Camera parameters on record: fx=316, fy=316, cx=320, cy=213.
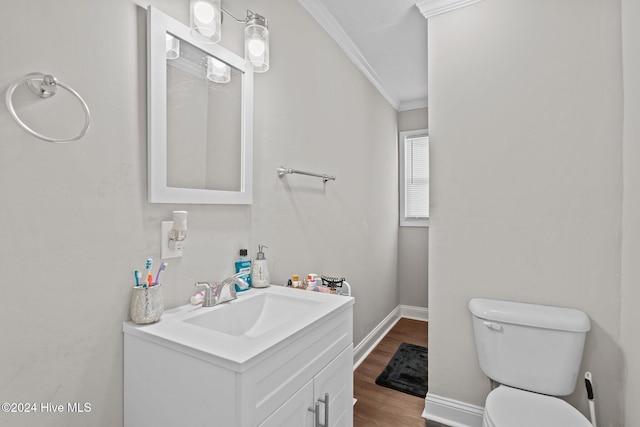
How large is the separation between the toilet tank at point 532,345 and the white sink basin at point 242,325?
79 cm

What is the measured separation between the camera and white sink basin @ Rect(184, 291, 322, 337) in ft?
3.84

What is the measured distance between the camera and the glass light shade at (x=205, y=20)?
110 cm

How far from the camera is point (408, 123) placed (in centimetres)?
370

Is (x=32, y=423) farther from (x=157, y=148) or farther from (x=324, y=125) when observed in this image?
(x=324, y=125)

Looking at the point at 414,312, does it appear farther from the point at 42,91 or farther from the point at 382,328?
the point at 42,91

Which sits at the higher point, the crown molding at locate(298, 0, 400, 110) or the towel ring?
the crown molding at locate(298, 0, 400, 110)

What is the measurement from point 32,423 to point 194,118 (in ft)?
3.31

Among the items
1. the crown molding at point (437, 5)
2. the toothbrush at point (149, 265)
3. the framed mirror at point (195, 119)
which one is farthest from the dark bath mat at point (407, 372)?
the crown molding at point (437, 5)

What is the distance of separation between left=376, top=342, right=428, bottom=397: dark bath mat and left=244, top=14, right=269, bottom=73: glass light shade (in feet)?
7.10

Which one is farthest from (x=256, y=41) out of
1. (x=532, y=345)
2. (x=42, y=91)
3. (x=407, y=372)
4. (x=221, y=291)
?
(x=407, y=372)

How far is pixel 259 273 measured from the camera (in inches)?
55.9

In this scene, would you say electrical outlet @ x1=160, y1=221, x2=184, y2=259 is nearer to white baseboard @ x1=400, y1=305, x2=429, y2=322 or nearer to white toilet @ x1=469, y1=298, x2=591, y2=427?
white toilet @ x1=469, y1=298, x2=591, y2=427

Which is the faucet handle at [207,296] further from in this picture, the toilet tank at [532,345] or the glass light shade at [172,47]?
the toilet tank at [532,345]

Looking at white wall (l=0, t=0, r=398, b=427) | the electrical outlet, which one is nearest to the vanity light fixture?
white wall (l=0, t=0, r=398, b=427)
